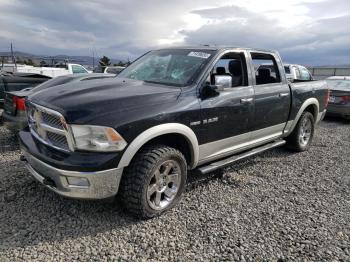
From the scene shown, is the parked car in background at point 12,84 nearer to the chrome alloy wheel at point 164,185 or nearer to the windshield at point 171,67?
the windshield at point 171,67

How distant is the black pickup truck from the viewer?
2906 mm

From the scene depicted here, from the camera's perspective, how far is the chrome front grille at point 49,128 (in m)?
2.97

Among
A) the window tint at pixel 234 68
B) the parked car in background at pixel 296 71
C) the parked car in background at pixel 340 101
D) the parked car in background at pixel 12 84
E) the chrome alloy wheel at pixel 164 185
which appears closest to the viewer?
the chrome alloy wheel at pixel 164 185

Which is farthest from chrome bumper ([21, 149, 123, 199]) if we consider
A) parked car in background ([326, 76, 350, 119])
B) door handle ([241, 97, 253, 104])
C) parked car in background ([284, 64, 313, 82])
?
parked car in background ([284, 64, 313, 82])

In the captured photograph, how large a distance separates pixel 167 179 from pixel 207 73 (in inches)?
53.8

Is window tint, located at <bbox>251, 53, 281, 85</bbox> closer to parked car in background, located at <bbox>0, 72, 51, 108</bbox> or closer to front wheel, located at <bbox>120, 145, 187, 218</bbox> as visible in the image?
front wheel, located at <bbox>120, 145, 187, 218</bbox>

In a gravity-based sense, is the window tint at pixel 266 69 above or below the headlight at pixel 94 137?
above

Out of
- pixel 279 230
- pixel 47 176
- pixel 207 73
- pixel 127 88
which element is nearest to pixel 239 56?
pixel 207 73

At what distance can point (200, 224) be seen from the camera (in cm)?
336

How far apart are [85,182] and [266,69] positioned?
3621 mm

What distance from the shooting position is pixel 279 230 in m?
3.32

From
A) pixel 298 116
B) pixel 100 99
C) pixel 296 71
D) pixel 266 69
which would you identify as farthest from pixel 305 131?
pixel 296 71

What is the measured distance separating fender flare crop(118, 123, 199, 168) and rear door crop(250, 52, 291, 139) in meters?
1.34

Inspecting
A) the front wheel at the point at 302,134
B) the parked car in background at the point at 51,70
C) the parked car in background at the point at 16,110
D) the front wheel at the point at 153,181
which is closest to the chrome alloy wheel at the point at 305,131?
the front wheel at the point at 302,134
